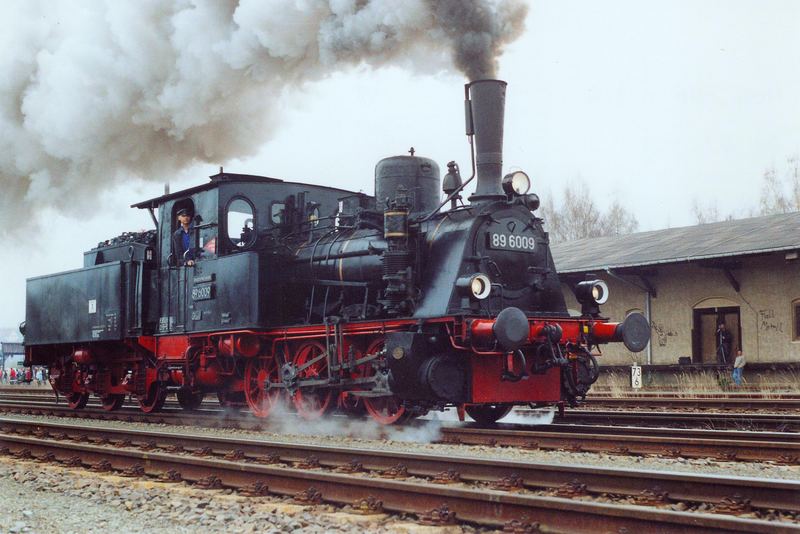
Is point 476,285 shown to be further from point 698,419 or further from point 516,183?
point 698,419

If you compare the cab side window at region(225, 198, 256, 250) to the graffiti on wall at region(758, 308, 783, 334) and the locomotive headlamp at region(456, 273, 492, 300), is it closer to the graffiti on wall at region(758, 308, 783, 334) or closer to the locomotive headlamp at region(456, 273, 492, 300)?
the locomotive headlamp at region(456, 273, 492, 300)

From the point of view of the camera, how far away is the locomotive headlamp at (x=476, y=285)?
29.5 feet

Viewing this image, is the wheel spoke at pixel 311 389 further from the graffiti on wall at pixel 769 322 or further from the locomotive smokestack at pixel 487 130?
the graffiti on wall at pixel 769 322

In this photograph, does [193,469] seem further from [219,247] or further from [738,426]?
[738,426]

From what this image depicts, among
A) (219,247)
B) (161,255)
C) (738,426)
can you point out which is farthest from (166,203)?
(738,426)

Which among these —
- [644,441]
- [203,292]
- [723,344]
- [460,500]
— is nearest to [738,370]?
[723,344]

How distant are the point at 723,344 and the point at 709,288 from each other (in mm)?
1303

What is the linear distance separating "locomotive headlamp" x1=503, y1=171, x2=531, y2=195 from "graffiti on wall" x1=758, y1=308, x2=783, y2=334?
1028 centimetres

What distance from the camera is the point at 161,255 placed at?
13.5 metres

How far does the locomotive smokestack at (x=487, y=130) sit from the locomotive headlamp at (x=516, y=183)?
122 millimetres

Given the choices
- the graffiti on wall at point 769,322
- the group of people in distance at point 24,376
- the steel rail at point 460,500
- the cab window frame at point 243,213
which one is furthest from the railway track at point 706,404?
the group of people in distance at point 24,376

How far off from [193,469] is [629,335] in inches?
196

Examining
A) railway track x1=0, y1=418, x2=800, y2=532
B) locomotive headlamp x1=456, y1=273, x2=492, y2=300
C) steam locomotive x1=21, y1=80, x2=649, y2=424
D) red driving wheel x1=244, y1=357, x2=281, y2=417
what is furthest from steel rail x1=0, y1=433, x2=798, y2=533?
red driving wheel x1=244, y1=357, x2=281, y2=417

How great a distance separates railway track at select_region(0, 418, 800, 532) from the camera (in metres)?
4.76
